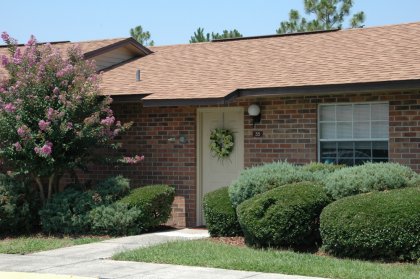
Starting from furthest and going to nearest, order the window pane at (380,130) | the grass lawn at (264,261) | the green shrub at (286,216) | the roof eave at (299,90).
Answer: the window pane at (380,130) → the roof eave at (299,90) → the green shrub at (286,216) → the grass lawn at (264,261)

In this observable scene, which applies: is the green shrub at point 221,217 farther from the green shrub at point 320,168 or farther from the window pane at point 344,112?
the window pane at point 344,112

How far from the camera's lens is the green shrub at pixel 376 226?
9898mm

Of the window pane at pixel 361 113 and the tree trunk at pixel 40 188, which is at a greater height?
the window pane at pixel 361 113

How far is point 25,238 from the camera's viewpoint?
528 inches

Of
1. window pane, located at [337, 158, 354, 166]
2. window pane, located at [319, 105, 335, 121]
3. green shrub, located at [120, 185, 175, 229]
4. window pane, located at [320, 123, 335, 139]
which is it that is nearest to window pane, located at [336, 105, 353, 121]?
window pane, located at [319, 105, 335, 121]

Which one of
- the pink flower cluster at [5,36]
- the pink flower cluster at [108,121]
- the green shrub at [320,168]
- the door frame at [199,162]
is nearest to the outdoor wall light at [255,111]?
the door frame at [199,162]

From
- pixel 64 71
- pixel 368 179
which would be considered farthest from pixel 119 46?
pixel 368 179

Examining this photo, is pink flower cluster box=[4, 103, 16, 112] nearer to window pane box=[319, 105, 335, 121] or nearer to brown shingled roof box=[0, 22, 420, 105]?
brown shingled roof box=[0, 22, 420, 105]

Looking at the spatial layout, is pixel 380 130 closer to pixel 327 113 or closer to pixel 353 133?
pixel 353 133

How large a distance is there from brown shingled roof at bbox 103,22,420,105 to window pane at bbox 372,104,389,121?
61cm

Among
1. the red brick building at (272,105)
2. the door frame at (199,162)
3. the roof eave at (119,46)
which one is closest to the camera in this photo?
A: the red brick building at (272,105)

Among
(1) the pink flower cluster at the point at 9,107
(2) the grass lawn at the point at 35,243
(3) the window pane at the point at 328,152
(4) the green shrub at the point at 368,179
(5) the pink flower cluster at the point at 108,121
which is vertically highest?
(1) the pink flower cluster at the point at 9,107

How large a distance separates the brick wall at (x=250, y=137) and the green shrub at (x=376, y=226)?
2.44 meters

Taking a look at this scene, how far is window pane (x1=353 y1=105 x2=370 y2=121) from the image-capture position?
13.1 meters
